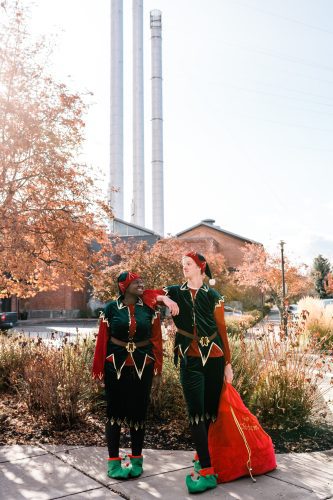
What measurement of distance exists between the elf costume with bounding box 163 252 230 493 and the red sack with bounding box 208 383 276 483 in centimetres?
9

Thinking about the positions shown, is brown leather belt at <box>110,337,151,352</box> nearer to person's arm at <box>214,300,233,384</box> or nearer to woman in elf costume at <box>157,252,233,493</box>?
woman in elf costume at <box>157,252,233,493</box>

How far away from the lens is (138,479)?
4117 mm

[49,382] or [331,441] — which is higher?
[49,382]

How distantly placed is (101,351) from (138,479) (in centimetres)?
111

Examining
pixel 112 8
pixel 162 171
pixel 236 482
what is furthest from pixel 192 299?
pixel 112 8

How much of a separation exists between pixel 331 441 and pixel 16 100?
6279 millimetres

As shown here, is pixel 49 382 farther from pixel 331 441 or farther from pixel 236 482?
pixel 331 441

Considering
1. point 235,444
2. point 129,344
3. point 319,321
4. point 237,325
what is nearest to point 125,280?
point 129,344

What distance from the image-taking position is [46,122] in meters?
7.55

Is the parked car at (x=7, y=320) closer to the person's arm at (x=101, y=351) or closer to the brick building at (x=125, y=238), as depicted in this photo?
the brick building at (x=125, y=238)

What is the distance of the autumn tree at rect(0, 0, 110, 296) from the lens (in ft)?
23.7

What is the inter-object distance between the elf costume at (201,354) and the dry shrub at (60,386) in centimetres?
205

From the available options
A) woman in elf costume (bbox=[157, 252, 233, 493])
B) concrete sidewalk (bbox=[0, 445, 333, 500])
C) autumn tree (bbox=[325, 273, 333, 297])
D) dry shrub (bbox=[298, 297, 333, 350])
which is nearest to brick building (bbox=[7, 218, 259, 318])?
autumn tree (bbox=[325, 273, 333, 297])

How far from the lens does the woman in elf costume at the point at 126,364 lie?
416cm
